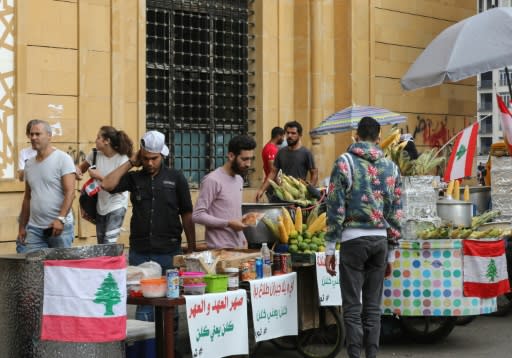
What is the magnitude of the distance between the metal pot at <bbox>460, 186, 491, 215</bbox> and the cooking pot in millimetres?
3897

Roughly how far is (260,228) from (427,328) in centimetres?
189

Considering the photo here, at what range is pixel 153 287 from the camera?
6816 mm

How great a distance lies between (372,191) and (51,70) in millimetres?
6725

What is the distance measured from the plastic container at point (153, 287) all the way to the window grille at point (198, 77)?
832 cm

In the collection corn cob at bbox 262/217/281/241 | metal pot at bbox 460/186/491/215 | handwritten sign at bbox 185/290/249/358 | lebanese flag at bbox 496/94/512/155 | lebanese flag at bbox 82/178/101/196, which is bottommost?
handwritten sign at bbox 185/290/249/358

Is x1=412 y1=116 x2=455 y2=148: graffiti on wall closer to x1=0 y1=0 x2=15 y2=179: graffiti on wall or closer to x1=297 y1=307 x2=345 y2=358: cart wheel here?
x1=0 y1=0 x2=15 y2=179: graffiti on wall

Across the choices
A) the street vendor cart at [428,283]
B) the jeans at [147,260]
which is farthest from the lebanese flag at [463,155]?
the jeans at [147,260]

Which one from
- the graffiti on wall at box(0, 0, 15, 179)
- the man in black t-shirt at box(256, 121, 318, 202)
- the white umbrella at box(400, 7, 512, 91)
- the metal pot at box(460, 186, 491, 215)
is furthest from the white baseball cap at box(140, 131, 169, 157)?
the white umbrella at box(400, 7, 512, 91)

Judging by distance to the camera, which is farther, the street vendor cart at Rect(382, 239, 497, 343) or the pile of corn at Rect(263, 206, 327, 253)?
the street vendor cart at Rect(382, 239, 497, 343)

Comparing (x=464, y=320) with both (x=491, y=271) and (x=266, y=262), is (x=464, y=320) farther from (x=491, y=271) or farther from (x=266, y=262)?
(x=266, y=262)

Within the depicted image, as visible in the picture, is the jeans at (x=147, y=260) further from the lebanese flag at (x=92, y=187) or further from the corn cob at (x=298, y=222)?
the lebanese flag at (x=92, y=187)

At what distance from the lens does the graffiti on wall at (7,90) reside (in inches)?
500

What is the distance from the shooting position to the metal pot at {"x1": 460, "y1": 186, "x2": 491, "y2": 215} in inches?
471

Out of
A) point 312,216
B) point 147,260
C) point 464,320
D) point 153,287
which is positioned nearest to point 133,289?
point 153,287
